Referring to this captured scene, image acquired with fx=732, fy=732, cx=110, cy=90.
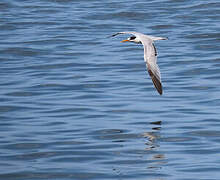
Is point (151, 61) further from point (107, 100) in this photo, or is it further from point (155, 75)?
point (107, 100)

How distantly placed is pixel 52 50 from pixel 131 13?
5.93 metres

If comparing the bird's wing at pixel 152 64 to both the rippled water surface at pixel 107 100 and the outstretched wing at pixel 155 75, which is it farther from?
the rippled water surface at pixel 107 100

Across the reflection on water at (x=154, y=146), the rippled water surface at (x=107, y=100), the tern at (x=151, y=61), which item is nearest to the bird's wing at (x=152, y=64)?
the tern at (x=151, y=61)

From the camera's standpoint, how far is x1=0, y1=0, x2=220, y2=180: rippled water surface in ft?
32.2

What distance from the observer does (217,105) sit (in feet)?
42.0

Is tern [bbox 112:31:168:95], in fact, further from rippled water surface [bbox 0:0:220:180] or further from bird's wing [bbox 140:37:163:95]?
rippled water surface [bbox 0:0:220:180]

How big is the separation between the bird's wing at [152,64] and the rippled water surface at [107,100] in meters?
0.49

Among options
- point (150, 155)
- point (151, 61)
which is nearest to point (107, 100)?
point (151, 61)

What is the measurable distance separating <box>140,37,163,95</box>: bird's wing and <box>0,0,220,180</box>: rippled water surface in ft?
1.60

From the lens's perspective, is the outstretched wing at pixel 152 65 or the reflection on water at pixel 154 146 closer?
the reflection on water at pixel 154 146

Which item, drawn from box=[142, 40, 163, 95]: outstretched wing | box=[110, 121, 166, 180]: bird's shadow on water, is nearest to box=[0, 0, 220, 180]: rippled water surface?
box=[110, 121, 166, 180]: bird's shadow on water

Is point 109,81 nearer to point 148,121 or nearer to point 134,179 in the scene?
point 148,121

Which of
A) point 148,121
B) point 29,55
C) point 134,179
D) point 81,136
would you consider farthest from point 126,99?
point 29,55

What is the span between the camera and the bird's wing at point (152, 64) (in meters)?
12.4
